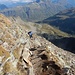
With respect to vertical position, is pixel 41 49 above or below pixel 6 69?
below

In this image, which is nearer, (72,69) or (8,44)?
(8,44)

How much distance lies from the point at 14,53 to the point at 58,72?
38.1ft

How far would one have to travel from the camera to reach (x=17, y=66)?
54125 mm

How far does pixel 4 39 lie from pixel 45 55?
12.5 m

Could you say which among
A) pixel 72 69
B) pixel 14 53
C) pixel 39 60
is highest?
pixel 14 53

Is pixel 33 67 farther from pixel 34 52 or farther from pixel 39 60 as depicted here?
pixel 34 52

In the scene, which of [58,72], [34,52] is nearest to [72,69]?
[58,72]

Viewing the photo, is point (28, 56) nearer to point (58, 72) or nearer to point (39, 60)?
point (39, 60)

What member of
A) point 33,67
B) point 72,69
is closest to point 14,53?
point 33,67

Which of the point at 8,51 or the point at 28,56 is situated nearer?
the point at 8,51

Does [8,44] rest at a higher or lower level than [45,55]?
higher

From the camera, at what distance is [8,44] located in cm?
5712

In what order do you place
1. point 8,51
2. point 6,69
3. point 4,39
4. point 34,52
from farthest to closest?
point 34,52
point 4,39
point 8,51
point 6,69

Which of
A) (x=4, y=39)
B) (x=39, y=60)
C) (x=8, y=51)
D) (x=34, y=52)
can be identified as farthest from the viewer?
(x=34, y=52)
